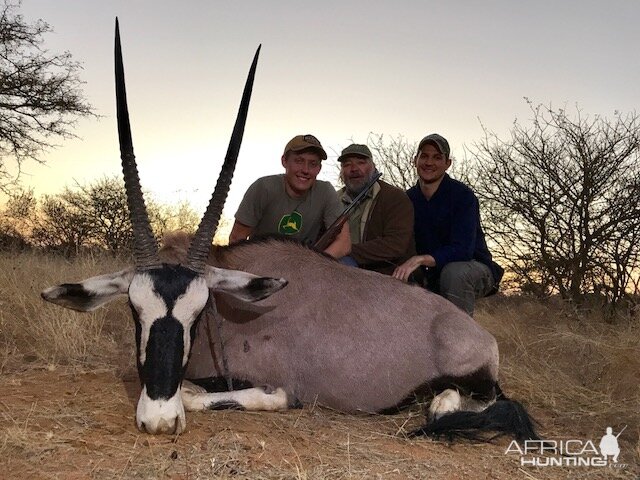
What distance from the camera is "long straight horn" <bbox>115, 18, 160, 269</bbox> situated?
343 cm

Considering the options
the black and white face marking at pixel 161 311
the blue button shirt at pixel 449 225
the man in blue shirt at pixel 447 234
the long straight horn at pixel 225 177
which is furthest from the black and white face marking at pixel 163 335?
the blue button shirt at pixel 449 225

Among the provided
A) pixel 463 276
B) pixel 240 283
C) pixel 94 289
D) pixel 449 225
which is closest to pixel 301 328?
pixel 240 283

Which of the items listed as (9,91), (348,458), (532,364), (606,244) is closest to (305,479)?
(348,458)

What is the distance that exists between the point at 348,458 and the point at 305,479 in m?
0.32

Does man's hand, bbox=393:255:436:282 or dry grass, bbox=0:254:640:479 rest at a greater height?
man's hand, bbox=393:255:436:282

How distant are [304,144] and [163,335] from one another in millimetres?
2470

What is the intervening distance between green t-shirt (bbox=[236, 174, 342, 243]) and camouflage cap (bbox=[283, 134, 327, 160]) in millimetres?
279

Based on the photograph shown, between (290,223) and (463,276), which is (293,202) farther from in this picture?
(463,276)

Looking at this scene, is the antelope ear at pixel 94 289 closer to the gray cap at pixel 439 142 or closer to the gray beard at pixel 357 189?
the gray cap at pixel 439 142

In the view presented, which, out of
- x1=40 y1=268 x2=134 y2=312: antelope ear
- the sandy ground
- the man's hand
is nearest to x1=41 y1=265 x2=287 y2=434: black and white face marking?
x1=40 y1=268 x2=134 y2=312: antelope ear

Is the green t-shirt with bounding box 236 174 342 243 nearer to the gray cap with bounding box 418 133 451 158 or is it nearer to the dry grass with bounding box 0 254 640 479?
the gray cap with bounding box 418 133 451 158

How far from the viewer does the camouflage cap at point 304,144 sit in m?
5.19

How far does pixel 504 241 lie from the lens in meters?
10.3

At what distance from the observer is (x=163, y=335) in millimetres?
3088
